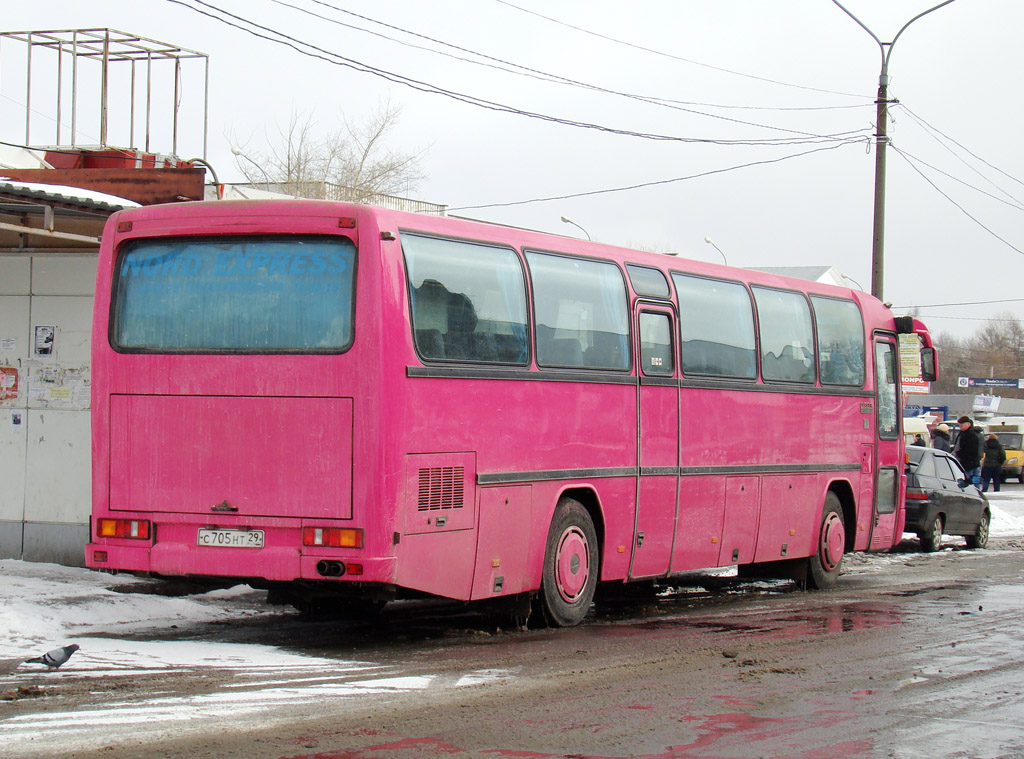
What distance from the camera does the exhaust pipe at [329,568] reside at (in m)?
9.02

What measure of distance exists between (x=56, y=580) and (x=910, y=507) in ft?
44.6

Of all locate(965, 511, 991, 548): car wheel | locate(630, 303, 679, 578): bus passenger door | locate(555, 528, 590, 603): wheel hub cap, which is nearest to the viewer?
locate(555, 528, 590, 603): wheel hub cap

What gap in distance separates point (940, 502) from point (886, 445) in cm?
532

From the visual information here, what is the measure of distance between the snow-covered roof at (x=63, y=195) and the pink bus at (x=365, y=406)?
179cm

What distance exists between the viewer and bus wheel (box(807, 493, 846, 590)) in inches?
596

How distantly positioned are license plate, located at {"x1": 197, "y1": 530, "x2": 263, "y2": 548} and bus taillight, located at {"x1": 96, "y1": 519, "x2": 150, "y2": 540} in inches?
18.6

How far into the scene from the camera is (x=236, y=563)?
9.30 m

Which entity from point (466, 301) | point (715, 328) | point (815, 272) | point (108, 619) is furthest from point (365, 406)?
point (815, 272)

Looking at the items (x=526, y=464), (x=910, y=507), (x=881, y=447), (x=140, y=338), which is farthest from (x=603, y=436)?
(x=910, y=507)

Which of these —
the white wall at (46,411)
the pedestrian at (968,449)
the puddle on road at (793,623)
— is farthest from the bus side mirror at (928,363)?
the pedestrian at (968,449)

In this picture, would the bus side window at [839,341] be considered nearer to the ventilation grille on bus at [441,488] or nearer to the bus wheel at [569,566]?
the bus wheel at [569,566]

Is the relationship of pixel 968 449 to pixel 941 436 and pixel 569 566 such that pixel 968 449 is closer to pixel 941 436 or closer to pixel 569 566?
pixel 941 436

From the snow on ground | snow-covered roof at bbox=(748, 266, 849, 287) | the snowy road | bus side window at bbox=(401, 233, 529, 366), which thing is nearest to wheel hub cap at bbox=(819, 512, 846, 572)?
the snowy road

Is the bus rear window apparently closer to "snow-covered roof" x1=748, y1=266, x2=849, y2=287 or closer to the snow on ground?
the snow on ground
